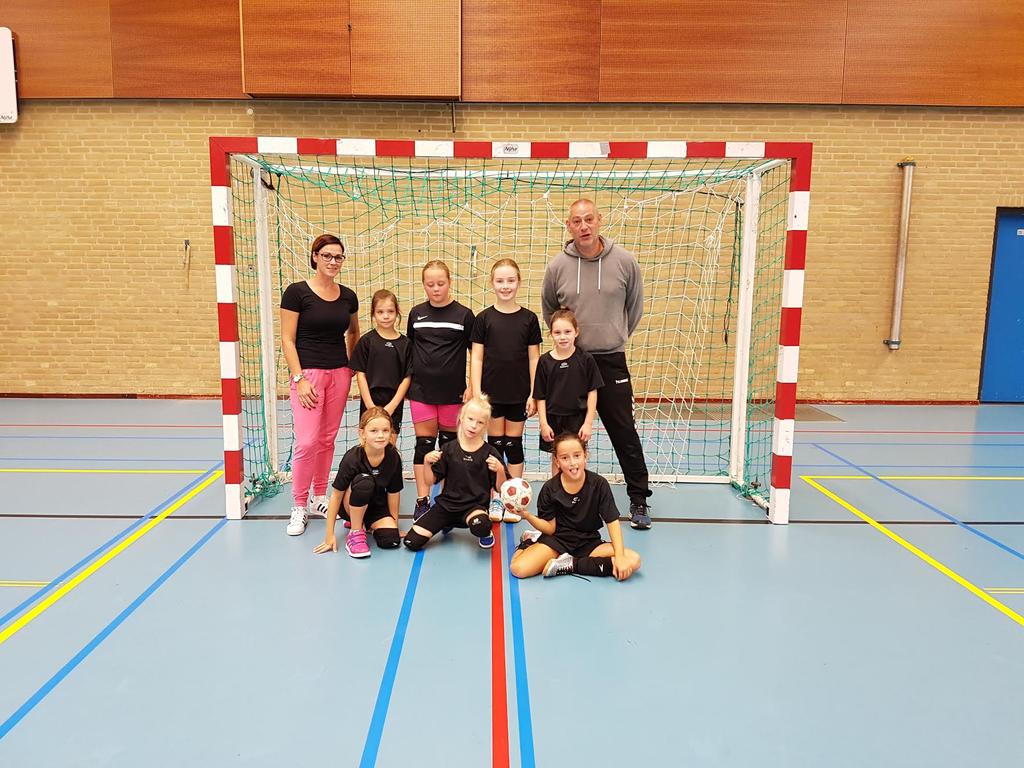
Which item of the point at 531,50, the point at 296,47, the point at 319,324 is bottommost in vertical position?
the point at 319,324

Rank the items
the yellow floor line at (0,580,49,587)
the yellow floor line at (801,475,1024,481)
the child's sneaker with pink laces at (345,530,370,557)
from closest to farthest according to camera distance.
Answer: the yellow floor line at (0,580,49,587) → the child's sneaker with pink laces at (345,530,370,557) → the yellow floor line at (801,475,1024,481)

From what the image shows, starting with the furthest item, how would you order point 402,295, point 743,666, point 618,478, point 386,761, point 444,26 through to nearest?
1. point 402,295
2. point 444,26
3. point 618,478
4. point 743,666
5. point 386,761

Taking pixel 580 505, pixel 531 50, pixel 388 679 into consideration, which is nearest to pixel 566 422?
pixel 580 505

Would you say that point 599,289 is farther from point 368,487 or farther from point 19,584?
point 19,584

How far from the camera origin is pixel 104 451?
611cm

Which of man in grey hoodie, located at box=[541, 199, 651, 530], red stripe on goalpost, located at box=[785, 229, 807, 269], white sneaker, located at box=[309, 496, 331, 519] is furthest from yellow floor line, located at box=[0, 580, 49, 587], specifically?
red stripe on goalpost, located at box=[785, 229, 807, 269]

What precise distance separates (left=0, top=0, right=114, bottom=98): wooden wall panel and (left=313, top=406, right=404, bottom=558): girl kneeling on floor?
7224 millimetres

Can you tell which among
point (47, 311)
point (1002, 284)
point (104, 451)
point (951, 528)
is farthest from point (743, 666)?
point (47, 311)

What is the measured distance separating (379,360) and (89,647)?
217cm

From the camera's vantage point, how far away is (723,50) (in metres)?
8.02

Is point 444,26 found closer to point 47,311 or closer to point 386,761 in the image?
point 47,311

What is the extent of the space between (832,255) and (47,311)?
34.2 ft

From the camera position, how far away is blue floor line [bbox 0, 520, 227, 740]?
2.40 metres

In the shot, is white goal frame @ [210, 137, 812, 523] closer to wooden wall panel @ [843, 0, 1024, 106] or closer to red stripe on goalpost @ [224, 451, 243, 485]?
red stripe on goalpost @ [224, 451, 243, 485]
